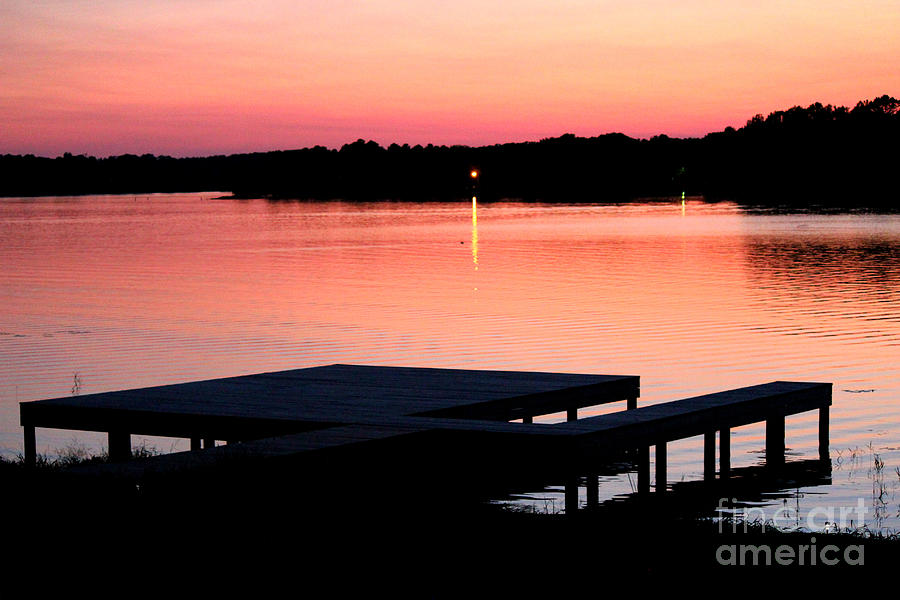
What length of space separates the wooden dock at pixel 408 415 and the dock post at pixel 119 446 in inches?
0.5

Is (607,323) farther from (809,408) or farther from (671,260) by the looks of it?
(671,260)

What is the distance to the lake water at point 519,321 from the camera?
45.4 feet

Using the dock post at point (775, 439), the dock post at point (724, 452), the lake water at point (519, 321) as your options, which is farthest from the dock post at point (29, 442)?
the dock post at point (775, 439)

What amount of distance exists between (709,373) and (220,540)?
35.3 ft

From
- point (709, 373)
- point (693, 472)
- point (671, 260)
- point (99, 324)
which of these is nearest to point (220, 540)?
point (693, 472)

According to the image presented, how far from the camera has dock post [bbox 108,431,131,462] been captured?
37.3ft

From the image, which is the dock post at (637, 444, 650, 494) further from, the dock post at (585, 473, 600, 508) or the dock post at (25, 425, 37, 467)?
the dock post at (25, 425, 37, 467)

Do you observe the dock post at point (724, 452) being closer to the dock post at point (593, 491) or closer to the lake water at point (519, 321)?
the lake water at point (519, 321)

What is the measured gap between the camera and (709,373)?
54.8ft

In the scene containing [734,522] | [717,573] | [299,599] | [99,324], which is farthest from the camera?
[99,324]

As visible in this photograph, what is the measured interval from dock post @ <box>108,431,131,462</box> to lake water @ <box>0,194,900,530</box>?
166cm

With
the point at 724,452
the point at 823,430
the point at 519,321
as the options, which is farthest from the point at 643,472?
the point at 519,321

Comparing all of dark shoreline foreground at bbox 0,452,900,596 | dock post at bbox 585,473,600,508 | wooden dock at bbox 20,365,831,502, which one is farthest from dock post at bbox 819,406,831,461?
dark shoreline foreground at bbox 0,452,900,596

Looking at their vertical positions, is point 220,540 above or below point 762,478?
above
